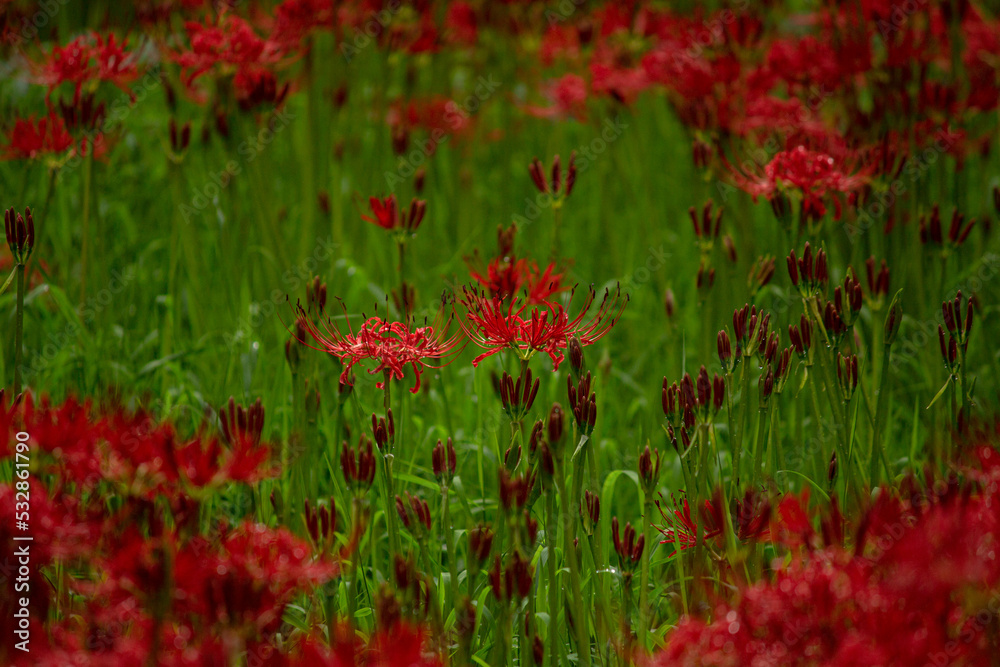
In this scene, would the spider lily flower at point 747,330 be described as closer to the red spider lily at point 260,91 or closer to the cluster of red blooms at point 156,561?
the cluster of red blooms at point 156,561

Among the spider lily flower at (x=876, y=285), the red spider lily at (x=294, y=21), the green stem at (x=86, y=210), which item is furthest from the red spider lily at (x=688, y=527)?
the red spider lily at (x=294, y=21)

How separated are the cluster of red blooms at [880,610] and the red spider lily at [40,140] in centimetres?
209

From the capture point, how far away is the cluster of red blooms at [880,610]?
3.92 ft

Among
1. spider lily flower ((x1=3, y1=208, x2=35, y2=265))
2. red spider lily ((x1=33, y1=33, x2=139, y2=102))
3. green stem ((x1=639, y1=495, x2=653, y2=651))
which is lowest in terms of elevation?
green stem ((x1=639, y1=495, x2=653, y2=651))

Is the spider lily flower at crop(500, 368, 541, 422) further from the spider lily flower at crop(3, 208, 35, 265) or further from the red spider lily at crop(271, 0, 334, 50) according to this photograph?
the red spider lily at crop(271, 0, 334, 50)

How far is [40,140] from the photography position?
2613mm

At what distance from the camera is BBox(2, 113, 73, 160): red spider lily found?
2592 mm

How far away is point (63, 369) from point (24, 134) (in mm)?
679

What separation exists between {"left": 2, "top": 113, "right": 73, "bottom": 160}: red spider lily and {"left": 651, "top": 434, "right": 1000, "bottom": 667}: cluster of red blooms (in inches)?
82.4

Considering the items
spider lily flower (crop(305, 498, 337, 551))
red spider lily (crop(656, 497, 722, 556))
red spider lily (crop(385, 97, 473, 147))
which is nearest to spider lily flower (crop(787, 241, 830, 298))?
red spider lily (crop(656, 497, 722, 556))

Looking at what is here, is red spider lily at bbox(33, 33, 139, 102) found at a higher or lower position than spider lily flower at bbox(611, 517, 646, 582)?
higher

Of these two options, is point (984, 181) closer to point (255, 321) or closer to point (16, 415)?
point (255, 321)

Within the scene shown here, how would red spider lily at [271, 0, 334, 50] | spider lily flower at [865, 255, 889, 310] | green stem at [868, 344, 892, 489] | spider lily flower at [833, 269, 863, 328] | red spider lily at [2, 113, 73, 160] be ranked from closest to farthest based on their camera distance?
spider lily flower at [833, 269, 863, 328] → green stem at [868, 344, 892, 489] → spider lily flower at [865, 255, 889, 310] → red spider lily at [2, 113, 73, 160] → red spider lily at [271, 0, 334, 50]

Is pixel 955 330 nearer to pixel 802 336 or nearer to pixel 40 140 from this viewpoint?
pixel 802 336
